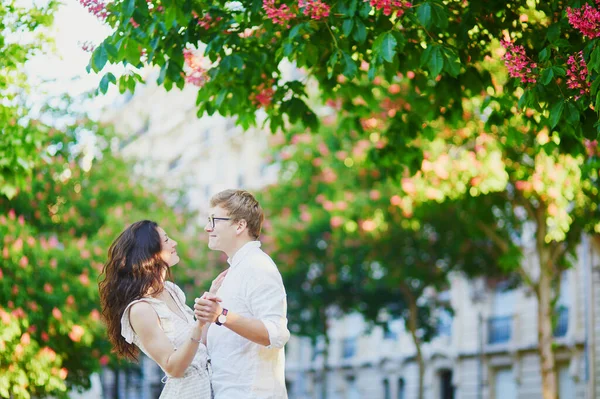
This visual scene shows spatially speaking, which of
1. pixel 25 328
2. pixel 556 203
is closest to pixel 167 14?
pixel 25 328

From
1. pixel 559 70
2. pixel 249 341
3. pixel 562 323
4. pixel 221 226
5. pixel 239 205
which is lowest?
pixel 249 341

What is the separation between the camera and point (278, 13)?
816 centimetres

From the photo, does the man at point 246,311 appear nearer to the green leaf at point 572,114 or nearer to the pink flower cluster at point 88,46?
the green leaf at point 572,114

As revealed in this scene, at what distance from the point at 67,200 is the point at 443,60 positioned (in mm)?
15049

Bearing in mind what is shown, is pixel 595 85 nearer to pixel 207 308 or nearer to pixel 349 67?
pixel 349 67

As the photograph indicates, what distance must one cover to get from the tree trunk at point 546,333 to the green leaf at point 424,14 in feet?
39.6

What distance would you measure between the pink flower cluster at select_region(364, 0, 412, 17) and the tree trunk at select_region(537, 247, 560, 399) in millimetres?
11883

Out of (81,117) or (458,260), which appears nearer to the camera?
(81,117)

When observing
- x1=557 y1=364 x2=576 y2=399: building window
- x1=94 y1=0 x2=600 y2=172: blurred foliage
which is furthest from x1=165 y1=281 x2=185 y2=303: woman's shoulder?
x1=557 y1=364 x2=576 y2=399: building window

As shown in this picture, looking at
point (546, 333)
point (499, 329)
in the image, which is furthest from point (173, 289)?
point (499, 329)

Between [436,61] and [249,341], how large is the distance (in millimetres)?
3068

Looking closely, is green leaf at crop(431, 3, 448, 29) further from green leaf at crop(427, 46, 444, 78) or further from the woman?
the woman

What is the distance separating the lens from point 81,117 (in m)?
22.6

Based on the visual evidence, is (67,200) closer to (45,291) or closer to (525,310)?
(45,291)
